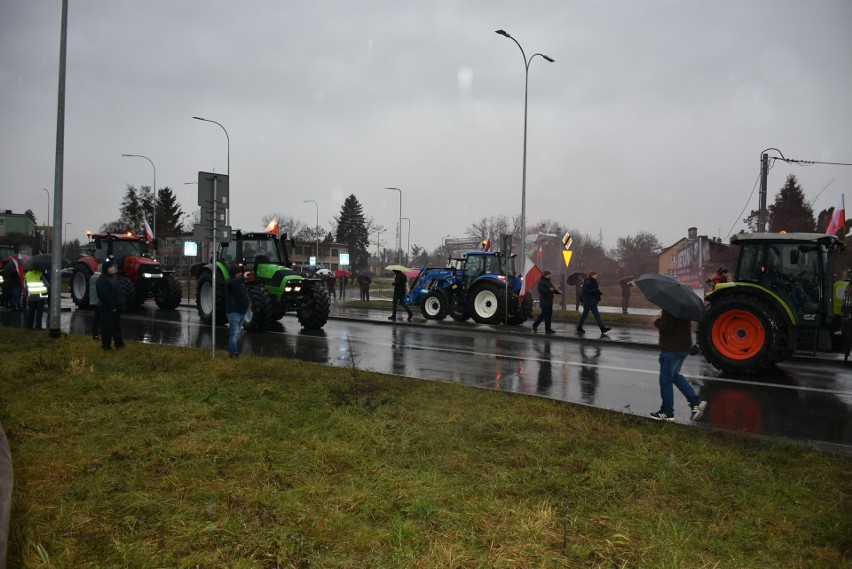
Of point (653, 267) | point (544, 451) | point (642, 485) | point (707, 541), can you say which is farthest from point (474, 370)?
point (653, 267)

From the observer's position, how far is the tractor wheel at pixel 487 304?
17500 mm

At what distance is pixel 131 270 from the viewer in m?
20.0

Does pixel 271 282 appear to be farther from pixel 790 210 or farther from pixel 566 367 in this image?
pixel 790 210

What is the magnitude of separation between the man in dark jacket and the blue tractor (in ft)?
32.8

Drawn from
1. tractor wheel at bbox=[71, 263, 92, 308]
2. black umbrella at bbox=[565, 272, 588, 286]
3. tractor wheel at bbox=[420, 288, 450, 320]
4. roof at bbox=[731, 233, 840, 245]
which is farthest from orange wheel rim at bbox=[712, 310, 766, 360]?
tractor wheel at bbox=[71, 263, 92, 308]

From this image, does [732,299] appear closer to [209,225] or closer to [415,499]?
[415,499]

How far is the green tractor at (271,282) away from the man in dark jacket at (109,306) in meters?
3.97

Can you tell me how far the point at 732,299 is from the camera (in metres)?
9.95

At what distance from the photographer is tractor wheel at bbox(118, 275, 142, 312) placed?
1862cm

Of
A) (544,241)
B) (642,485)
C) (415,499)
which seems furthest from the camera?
(544,241)

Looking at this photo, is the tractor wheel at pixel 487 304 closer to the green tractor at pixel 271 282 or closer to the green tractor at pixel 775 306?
the green tractor at pixel 271 282

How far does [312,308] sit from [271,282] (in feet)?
4.24

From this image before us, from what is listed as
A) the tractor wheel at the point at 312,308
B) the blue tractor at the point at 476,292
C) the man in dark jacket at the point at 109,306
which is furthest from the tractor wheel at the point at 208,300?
the blue tractor at the point at 476,292

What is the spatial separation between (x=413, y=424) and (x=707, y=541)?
2.94m
